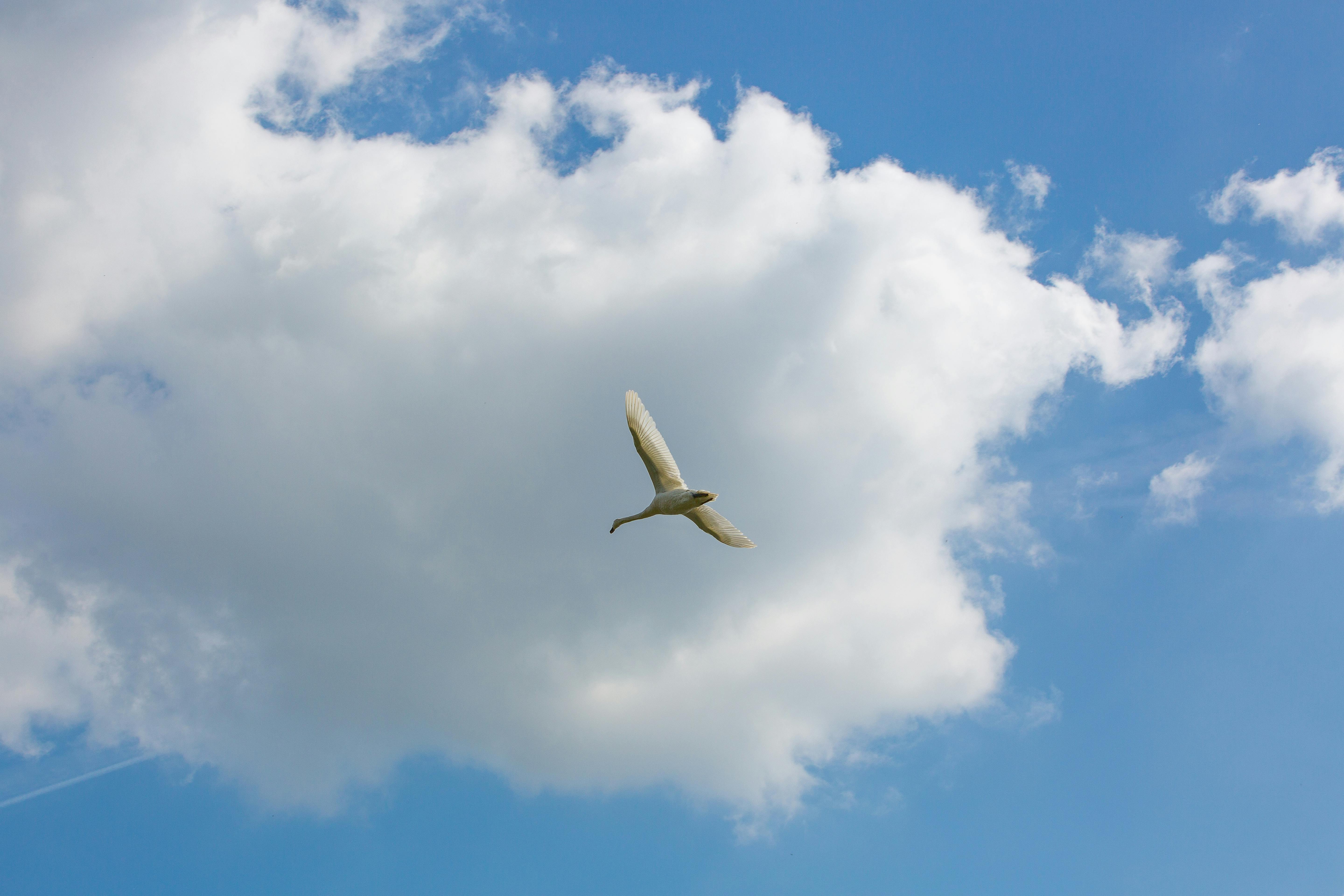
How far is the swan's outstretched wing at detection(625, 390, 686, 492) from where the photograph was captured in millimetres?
53531

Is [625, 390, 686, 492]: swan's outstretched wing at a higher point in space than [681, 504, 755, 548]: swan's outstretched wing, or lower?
higher

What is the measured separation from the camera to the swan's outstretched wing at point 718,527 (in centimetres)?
5025

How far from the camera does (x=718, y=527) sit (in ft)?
167

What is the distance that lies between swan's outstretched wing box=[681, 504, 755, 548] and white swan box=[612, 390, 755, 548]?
2 centimetres

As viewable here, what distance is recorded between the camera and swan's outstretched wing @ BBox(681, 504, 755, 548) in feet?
165

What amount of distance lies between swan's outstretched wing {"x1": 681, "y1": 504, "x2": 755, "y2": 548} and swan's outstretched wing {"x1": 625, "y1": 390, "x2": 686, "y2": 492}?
316 centimetres

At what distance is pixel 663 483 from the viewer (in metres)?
53.6

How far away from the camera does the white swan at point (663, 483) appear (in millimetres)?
50219

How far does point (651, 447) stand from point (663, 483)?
2150 mm

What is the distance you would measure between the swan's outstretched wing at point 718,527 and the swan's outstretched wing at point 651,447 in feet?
10.4

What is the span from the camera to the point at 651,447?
Result: 2115 inches

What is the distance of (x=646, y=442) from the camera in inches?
2119

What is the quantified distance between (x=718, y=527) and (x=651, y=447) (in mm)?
6388

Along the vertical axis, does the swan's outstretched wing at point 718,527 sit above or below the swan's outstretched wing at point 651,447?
below
